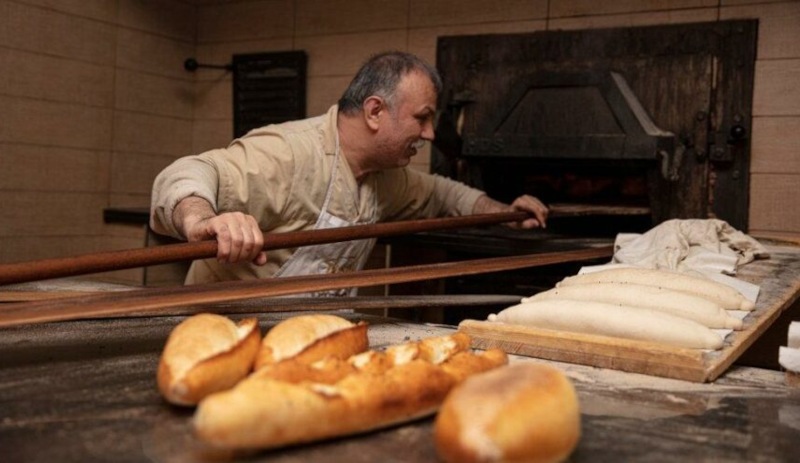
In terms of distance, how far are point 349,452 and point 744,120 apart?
313 cm

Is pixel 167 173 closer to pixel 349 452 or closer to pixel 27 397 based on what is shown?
pixel 27 397

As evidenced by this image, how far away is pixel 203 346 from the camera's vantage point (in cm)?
106

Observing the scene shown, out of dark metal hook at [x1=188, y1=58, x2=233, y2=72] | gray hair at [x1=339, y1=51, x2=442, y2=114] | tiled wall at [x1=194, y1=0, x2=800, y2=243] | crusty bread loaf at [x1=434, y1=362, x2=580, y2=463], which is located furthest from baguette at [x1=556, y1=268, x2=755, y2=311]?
dark metal hook at [x1=188, y1=58, x2=233, y2=72]

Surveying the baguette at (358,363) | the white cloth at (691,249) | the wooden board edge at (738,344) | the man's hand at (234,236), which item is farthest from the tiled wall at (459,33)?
the baguette at (358,363)

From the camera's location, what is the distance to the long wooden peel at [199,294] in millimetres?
1242

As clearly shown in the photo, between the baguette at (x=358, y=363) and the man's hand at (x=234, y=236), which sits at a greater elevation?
the man's hand at (x=234, y=236)

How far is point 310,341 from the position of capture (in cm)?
114

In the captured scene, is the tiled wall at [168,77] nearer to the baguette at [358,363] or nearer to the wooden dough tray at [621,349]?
the wooden dough tray at [621,349]

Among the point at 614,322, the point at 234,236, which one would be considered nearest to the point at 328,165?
the point at 234,236

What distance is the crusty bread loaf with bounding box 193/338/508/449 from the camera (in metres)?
0.83

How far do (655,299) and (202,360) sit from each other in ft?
3.37

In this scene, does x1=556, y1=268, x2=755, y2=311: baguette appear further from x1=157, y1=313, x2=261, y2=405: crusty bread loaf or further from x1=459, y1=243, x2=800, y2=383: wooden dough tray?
x1=157, y1=313, x2=261, y2=405: crusty bread loaf

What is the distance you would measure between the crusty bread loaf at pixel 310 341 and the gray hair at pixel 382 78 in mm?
1681

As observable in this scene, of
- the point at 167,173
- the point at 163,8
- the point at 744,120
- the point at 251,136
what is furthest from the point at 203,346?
the point at 163,8
